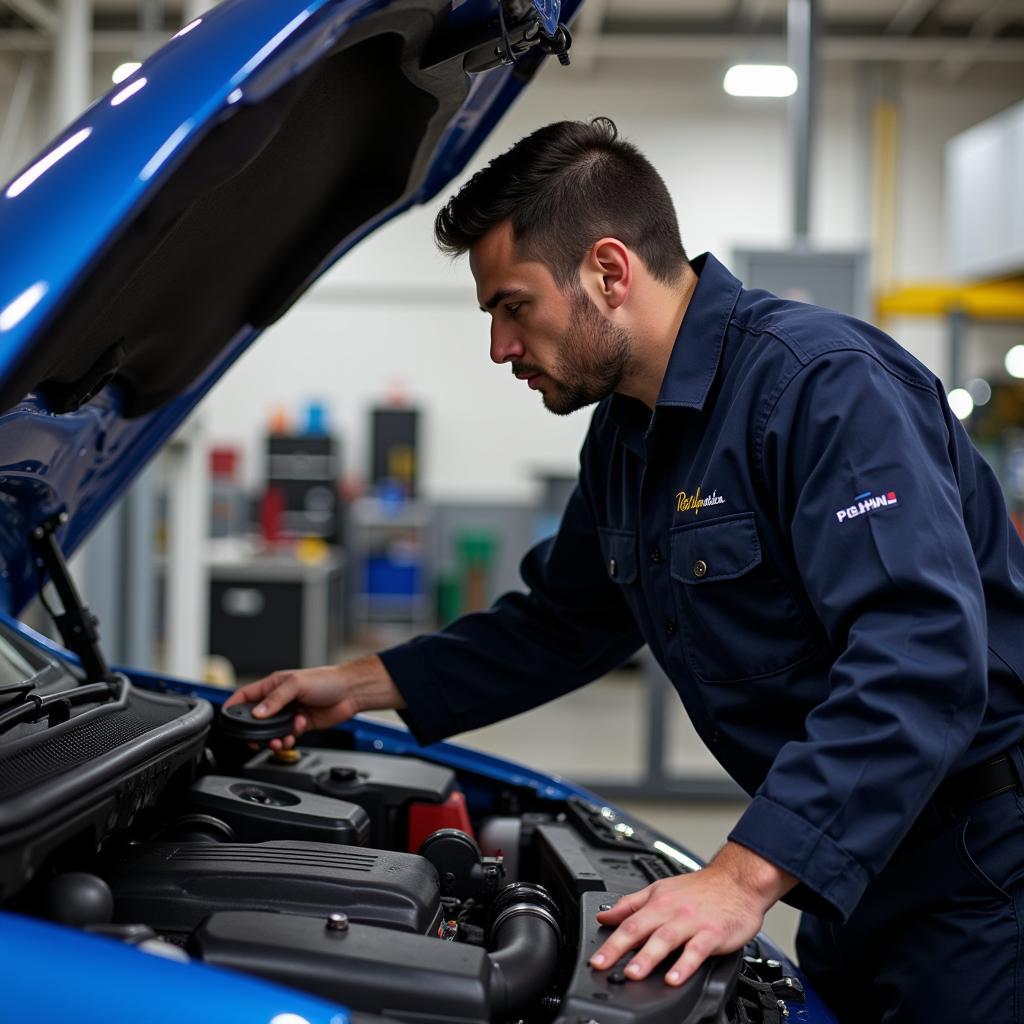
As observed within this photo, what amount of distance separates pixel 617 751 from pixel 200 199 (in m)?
4.81

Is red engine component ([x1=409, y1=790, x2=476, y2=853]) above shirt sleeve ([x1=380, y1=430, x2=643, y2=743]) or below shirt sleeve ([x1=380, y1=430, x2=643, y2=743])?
below

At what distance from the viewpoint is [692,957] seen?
97 centimetres

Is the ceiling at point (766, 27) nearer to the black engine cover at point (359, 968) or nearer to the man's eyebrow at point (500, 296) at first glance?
the man's eyebrow at point (500, 296)

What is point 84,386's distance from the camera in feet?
4.16

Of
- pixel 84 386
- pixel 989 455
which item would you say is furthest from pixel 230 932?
pixel 989 455

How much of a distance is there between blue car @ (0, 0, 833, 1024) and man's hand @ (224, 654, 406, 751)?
0.06 m

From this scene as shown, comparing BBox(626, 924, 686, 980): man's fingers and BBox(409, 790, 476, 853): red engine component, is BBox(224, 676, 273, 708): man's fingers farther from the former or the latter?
BBox(626, 924, 686, 980): man's fingers

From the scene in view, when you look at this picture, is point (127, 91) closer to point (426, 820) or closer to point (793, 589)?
point (793, 589)

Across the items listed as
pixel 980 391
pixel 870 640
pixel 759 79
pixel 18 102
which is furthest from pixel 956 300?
pixel 870 640

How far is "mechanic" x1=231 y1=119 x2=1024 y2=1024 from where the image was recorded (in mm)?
1021

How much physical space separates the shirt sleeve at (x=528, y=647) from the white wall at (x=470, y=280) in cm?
767

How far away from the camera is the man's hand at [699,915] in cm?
97

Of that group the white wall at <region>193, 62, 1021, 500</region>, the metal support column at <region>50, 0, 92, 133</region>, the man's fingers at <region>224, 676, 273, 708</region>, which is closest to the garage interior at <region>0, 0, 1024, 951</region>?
the white wall at <region>193, 62, 1021, 500</region>

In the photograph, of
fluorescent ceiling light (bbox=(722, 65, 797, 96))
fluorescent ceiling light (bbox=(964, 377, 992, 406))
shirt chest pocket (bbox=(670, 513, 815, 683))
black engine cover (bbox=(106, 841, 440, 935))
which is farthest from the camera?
fluorescent ceiling light (bbox=(964, 377, 992, 406))
